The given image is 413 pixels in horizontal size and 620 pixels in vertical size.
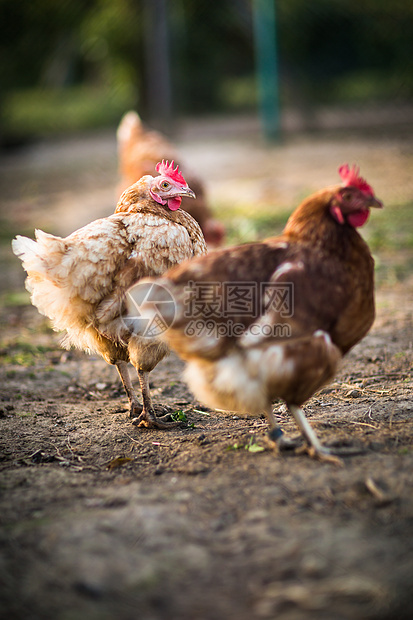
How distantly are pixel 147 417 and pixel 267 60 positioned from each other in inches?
370

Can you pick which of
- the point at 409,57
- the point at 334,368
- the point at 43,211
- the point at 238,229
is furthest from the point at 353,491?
the point at 409,57

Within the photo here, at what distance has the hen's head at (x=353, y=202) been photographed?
270cm

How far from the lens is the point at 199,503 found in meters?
2.38

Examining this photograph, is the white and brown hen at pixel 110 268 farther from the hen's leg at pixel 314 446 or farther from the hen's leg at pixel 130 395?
the hen's leg at pixel 314 446

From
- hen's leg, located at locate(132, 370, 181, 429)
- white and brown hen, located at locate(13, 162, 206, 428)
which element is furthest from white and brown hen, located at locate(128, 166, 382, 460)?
hen's leg, located at locate(132, 370, 181, 429)

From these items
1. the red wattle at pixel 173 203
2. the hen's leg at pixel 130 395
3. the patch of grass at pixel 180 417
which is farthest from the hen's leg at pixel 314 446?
the red wattle at pixel 173 203

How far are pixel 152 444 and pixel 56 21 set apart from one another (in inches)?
420

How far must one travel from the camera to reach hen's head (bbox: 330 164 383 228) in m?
2.70

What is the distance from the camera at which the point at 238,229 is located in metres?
7.21
